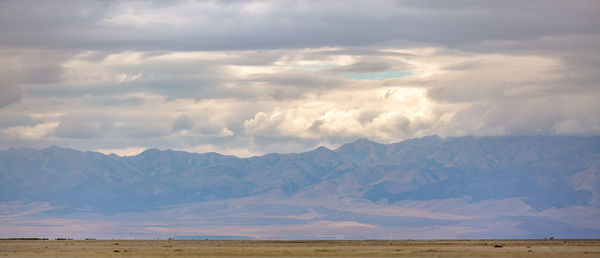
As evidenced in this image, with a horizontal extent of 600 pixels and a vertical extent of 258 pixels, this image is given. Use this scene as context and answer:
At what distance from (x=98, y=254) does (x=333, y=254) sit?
3130 centimetres

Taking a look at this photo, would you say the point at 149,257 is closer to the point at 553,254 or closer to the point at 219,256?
the point at 219,256

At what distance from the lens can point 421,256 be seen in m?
107

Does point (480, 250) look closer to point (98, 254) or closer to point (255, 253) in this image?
point (255, 253)

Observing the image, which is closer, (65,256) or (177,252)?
(65,256)

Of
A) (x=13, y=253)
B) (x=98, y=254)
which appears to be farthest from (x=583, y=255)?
(x=13, y=253)

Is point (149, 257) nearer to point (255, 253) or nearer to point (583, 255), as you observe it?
point (255, 253)

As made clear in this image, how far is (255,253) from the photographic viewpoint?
119m

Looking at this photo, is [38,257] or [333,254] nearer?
[38,257]

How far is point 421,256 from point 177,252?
114 ft

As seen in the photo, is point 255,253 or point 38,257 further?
point 255,253

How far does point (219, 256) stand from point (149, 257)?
964 centimetres

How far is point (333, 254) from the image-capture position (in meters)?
115

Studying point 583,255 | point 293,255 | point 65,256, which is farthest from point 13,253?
point 583,255

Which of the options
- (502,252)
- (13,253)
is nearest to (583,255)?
(502,252)
